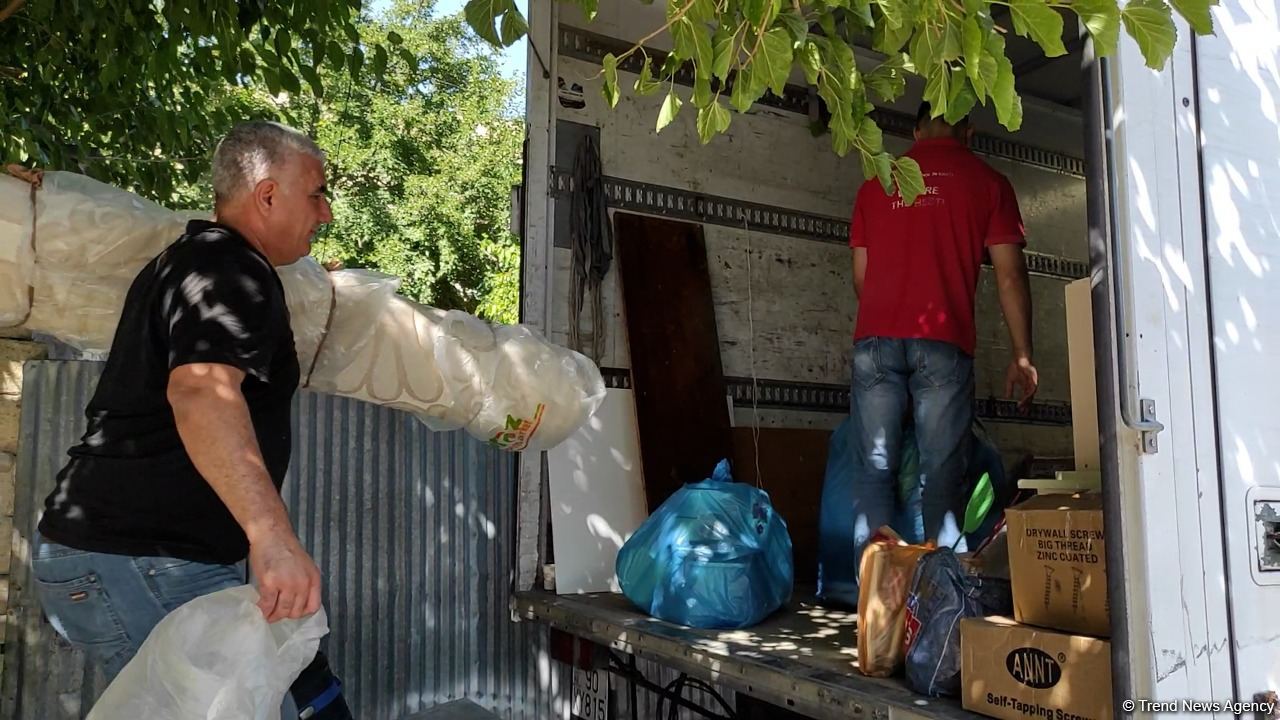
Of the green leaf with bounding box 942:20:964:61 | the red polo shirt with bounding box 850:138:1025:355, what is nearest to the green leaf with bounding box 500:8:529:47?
the green leaf with bounding box 942:20:964:61

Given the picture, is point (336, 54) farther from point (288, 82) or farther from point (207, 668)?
point (207, 668)

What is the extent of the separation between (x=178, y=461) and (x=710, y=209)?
119 inches

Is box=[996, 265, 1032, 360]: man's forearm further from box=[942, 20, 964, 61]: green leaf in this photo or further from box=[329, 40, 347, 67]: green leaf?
box=[329, 40, 347, 67]: green leaf

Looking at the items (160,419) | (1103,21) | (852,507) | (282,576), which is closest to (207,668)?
(282,576)

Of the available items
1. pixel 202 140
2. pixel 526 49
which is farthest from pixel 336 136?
pixel 526 49

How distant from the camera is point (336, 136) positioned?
17.6 metres

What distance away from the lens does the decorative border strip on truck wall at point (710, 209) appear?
14.0 feet

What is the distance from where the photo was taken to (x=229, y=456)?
1.83 metres

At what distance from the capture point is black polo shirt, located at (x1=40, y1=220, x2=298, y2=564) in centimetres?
198

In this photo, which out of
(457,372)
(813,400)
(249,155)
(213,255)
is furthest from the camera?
(813,400)

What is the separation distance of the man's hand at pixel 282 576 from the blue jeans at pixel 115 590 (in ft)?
Answer: 1.03

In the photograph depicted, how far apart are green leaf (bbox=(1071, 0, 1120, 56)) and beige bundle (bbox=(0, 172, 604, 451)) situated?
199cm

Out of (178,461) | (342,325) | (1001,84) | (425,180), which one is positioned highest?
(425,180)

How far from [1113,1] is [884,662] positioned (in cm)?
163
